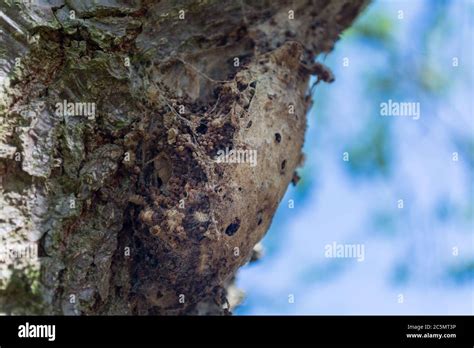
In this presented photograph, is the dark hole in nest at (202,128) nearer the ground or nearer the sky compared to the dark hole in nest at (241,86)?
nearer the ground

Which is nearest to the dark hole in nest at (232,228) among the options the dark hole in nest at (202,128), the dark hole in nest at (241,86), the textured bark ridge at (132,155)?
the textured bark ridge at (132,155)

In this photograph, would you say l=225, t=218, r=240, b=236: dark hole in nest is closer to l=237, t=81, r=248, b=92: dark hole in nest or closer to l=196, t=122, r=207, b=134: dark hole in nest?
l=196, t=122, r=207, b=134: dark hole in nest

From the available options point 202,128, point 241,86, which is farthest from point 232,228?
point 241,86

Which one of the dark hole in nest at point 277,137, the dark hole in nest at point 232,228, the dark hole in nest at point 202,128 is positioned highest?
the dark hole in nest at point 202,128

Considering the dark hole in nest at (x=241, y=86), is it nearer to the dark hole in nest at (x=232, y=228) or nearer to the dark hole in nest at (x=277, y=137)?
the dark hole in nest at (x=277, y=137)

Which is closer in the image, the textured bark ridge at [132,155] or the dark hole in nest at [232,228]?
the textured bark ridge at [132,155]

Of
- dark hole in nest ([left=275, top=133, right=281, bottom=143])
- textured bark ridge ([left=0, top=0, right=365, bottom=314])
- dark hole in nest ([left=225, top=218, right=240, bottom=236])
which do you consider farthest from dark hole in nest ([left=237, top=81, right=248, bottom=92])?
dark hole in nest ([left=225, top=218, right=240, bottom=236])

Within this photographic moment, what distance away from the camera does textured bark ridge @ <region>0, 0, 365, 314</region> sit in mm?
2535

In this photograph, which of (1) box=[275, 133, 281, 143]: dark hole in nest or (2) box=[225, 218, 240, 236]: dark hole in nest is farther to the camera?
(1) box=[275, 133, 281, 143]: dark hole in nest

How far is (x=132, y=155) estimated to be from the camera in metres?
2.84

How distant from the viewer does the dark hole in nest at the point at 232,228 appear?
9.37 ft

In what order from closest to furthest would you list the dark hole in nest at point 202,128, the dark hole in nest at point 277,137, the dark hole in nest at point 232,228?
the dark hole in nest at point 232,228, the dark hole in nest at point 202,128, the dark hole in nest at point 277,137

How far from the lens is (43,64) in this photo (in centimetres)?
274

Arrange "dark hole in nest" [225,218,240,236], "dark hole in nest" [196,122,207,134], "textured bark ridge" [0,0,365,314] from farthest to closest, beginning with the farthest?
"dark hole in nest" [196,122,207,134], "dark hole in nest" [225,218,240,236], "textured bark ridge" [0,0,365,314]
